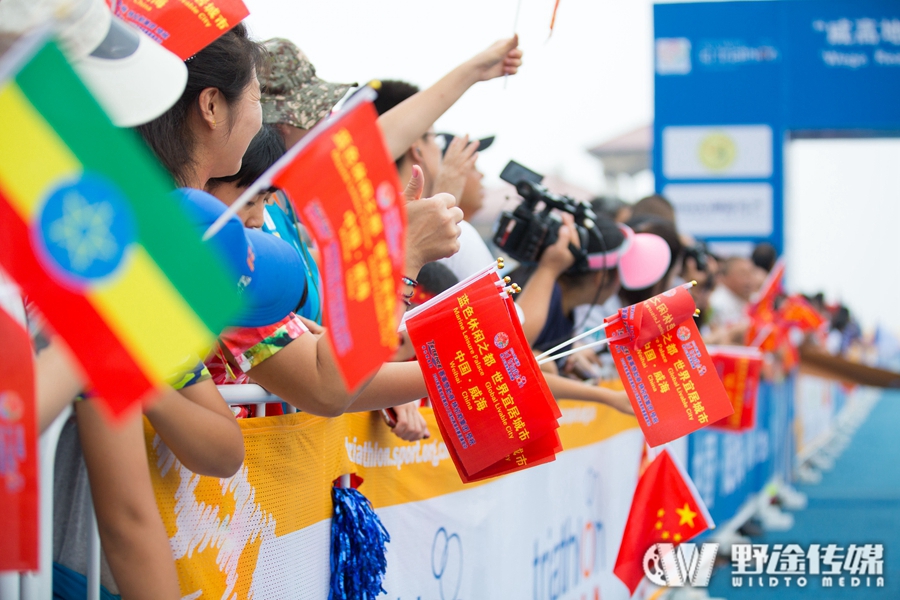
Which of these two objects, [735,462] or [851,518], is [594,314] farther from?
[851,518]

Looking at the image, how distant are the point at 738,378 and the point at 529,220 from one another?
2782 mm

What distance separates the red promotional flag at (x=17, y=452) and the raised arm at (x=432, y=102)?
131cm

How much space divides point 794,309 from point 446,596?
5.70m

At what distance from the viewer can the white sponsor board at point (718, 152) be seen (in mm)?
8734

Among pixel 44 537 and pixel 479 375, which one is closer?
pixel 44 537

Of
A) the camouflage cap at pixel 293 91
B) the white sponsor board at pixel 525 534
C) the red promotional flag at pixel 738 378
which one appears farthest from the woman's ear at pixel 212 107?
the red promotional flag at pixel 738 378

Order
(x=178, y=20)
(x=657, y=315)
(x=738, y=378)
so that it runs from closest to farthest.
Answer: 1. (x=178, y=20)
2. (x=657, y=315)
3. (x=738, y=378)

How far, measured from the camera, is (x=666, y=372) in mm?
2039

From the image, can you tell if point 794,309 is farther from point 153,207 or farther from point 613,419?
point 153,207

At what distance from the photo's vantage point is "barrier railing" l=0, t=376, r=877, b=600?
1.14 m

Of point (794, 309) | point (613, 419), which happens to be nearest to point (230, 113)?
point (613, 419)

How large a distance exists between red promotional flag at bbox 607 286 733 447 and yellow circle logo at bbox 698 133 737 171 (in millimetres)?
7047

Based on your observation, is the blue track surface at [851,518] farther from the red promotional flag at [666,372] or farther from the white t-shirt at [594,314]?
the red promotional flag at [666,372]

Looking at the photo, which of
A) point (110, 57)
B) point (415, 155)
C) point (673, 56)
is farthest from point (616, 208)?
point (673, 56)
